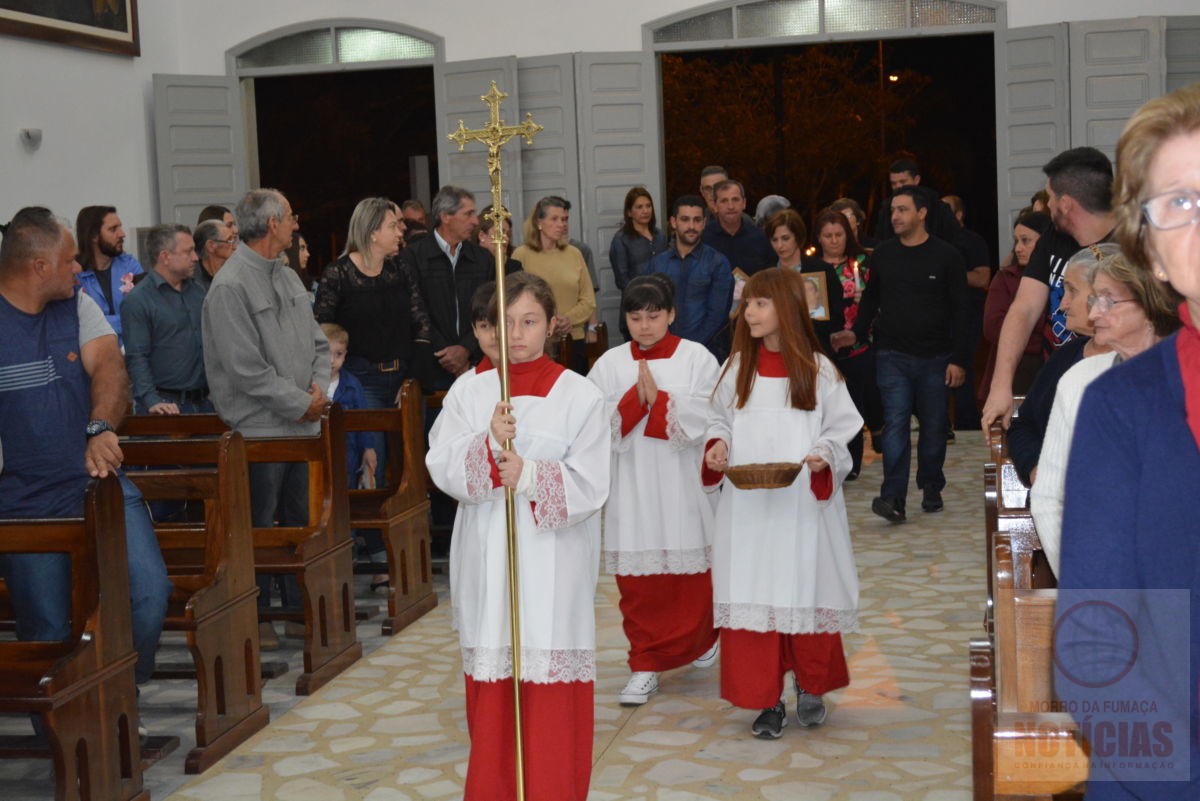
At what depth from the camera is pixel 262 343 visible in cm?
620

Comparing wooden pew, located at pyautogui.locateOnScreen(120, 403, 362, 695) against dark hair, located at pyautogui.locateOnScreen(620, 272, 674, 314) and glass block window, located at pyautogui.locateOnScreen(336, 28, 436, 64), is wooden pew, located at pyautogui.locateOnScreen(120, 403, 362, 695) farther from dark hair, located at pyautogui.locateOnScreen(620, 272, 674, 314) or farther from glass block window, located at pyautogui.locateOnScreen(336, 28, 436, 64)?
glass block window, located at pyautogui.locateOnScreen(336, 28, 436, 64)

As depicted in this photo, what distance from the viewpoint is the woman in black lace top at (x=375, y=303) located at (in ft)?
23.8

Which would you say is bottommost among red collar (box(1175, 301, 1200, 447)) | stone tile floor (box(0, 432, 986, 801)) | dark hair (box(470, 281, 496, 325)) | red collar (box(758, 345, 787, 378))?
stone tile floor (box(0, 432, 986, 801))

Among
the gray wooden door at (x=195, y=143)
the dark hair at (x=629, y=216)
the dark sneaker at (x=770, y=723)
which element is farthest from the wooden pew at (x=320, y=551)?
the gray wooden door at (x=195, y=143)

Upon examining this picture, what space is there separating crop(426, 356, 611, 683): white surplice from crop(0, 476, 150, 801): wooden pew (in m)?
1.04

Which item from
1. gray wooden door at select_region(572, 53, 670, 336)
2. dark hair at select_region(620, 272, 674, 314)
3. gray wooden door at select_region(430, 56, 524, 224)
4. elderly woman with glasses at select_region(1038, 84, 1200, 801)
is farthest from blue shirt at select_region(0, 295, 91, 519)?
gray wooden door at select_region(572, 53, 670, 336)

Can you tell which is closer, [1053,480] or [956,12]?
[1053,480]

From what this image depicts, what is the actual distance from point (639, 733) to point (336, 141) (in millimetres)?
14913

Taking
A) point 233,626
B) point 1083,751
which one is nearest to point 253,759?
point 233,626

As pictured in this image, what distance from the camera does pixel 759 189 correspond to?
21156mm

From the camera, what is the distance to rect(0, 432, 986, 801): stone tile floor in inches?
176

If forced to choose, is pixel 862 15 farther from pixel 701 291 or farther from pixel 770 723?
pixel 770 723

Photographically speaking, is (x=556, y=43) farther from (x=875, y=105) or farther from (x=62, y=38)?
(x=875, y=105)

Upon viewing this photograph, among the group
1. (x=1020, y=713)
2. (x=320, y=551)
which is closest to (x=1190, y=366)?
(x=1020, y=713)
